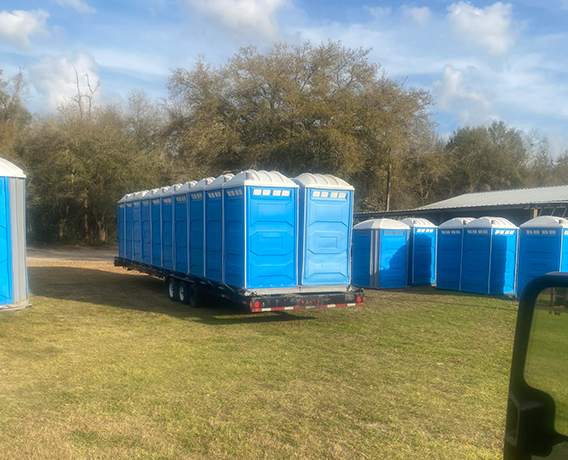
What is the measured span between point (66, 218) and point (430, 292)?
3187 cm

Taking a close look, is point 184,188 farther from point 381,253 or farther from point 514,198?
point 514,198

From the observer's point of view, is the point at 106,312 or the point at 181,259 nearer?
the point at 106,312

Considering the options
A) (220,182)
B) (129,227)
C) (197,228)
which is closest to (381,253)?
(197,228)

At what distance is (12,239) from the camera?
1010cm

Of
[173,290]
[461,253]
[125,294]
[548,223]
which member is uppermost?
[548,223]

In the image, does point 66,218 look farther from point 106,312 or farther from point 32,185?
point 106,312

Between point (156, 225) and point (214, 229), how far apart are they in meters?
4.17

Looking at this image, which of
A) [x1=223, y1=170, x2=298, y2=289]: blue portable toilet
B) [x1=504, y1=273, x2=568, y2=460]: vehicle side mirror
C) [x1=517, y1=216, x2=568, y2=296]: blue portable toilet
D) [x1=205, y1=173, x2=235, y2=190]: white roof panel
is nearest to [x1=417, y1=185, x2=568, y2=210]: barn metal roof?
[x1=517, y1=216, x2=568, y2=296]: blue portable toilet

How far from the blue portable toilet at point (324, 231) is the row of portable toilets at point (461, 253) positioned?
18.8ft

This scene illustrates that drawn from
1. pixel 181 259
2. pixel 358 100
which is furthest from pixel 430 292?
pixel 358 100

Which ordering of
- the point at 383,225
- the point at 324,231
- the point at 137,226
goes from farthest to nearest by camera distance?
1. the point at 137,226
2. the point at 383,225
3. the point at 324,231

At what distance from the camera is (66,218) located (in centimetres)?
4012

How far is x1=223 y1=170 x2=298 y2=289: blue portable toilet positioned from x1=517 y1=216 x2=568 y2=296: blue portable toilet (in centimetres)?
738

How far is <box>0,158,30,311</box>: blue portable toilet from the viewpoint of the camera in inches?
391
